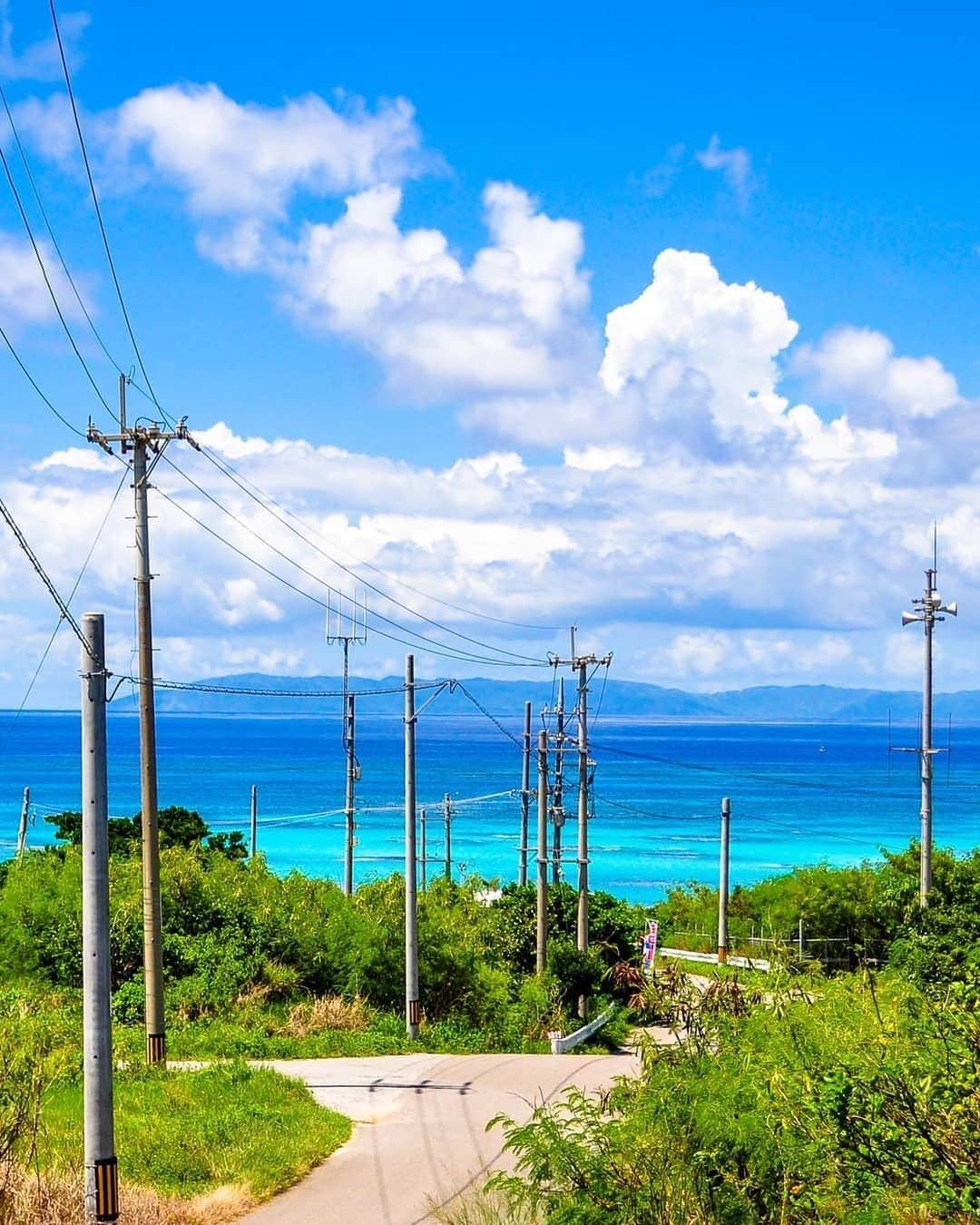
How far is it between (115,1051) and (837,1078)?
500 inches

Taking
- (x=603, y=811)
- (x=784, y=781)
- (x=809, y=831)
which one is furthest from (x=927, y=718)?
(x=784, y=781)

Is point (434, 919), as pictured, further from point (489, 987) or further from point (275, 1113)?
point (275, 1113)

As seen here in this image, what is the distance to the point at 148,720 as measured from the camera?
56.6 feet

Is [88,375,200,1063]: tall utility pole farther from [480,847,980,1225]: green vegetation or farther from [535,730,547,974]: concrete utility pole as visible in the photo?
[535,730,547,974]: concrete utility pole

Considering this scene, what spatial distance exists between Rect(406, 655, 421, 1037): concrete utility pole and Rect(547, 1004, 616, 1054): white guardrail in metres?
2.90

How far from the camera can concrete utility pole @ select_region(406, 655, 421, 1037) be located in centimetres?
2195

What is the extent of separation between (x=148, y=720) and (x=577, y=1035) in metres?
12.2

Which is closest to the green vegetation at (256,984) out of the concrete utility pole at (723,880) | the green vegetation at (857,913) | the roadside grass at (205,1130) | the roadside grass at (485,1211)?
the roadside grass at (205,1130)

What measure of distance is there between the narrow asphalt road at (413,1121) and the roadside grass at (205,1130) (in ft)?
1.09

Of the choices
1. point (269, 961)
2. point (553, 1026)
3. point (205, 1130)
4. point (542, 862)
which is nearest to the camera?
point (205, 1130)

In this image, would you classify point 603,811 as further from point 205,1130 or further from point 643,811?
point 205,1130

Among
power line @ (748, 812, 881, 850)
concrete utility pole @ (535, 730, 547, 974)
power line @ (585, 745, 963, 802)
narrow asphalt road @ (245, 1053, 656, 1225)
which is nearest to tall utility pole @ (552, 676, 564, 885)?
concrete utility pole @ (535, 730, 547, 974)

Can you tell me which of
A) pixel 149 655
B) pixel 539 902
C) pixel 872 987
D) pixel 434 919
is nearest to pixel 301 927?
pixel 434 919

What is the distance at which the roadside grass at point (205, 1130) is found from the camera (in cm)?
1277
